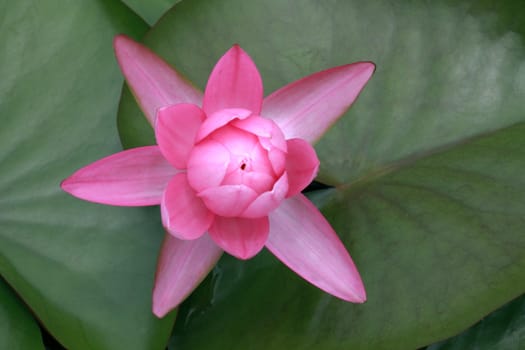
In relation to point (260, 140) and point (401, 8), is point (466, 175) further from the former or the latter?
point (260, 140)

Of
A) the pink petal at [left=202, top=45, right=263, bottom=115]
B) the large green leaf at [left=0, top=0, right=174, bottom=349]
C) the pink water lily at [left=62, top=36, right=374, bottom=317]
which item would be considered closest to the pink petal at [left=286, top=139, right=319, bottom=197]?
the pink water lily at [left=62, top=36, right=374, bottom=317]

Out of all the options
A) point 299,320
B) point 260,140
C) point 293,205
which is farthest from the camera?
point 299,320

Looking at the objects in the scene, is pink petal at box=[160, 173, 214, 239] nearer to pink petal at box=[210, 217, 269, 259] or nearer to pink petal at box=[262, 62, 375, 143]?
pink petal at box=[210, 217, 269, 259]

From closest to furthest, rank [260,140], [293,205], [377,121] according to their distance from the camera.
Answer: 1. [260,140]
2. [293,205]
3. [377,121]

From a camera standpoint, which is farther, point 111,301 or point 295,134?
point 111,301

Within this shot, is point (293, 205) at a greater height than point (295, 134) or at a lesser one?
lesser

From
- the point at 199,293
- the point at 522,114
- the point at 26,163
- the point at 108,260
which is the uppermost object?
the point at 522,114

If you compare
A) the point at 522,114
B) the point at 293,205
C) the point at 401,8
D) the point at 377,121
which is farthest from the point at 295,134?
the point at 522,114

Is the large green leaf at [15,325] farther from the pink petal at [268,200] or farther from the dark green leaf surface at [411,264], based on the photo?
the pink petal at [268,200]
